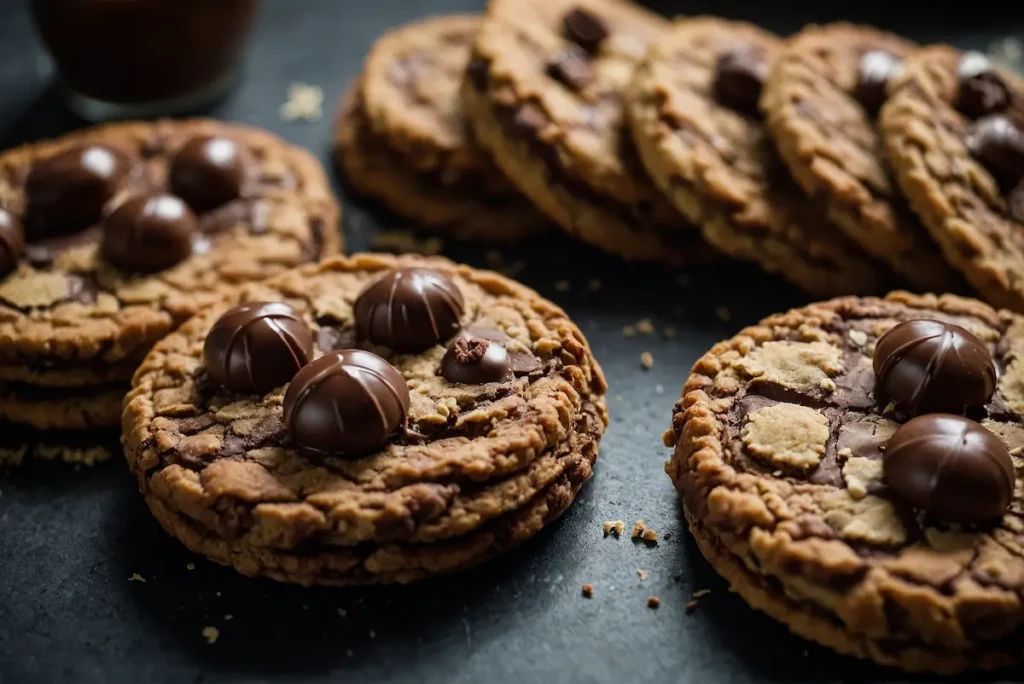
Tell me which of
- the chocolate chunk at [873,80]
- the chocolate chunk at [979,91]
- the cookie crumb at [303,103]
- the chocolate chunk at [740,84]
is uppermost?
the chocolate chunk at [979,91]

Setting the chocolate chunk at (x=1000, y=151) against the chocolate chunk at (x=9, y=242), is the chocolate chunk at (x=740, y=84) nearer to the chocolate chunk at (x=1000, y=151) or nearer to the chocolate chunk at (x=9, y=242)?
the chocolate chunk at (x=1000, y=151)

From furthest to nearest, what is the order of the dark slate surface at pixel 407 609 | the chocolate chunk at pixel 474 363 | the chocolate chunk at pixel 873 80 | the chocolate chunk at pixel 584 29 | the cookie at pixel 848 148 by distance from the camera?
the chocolate chunk at pixel 584 29 < the chocolate chunk at pixel 873 80 < the cookie at pixel 848 148 < the chocolate chunk at pixel 474 363 < the dark slate surface at pixel 407 609

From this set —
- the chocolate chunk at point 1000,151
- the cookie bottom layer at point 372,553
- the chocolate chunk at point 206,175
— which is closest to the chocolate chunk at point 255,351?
the cookie bottom layer at point 372,553

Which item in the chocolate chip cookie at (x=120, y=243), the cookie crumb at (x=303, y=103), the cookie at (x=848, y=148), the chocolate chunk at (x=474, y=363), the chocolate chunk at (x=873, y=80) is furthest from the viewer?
the cookie crumb at (x=303, y=103)

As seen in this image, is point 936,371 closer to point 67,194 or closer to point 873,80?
point 873,80

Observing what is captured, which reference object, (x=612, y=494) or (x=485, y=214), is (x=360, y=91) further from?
(x=612, y=494)

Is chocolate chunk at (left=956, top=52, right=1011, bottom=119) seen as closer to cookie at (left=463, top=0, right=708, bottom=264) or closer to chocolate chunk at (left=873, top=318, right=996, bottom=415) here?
cookie at (left=463, top=0, right=708, bottom=264)

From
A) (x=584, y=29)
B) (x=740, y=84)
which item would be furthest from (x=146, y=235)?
(x=740, y=84)
